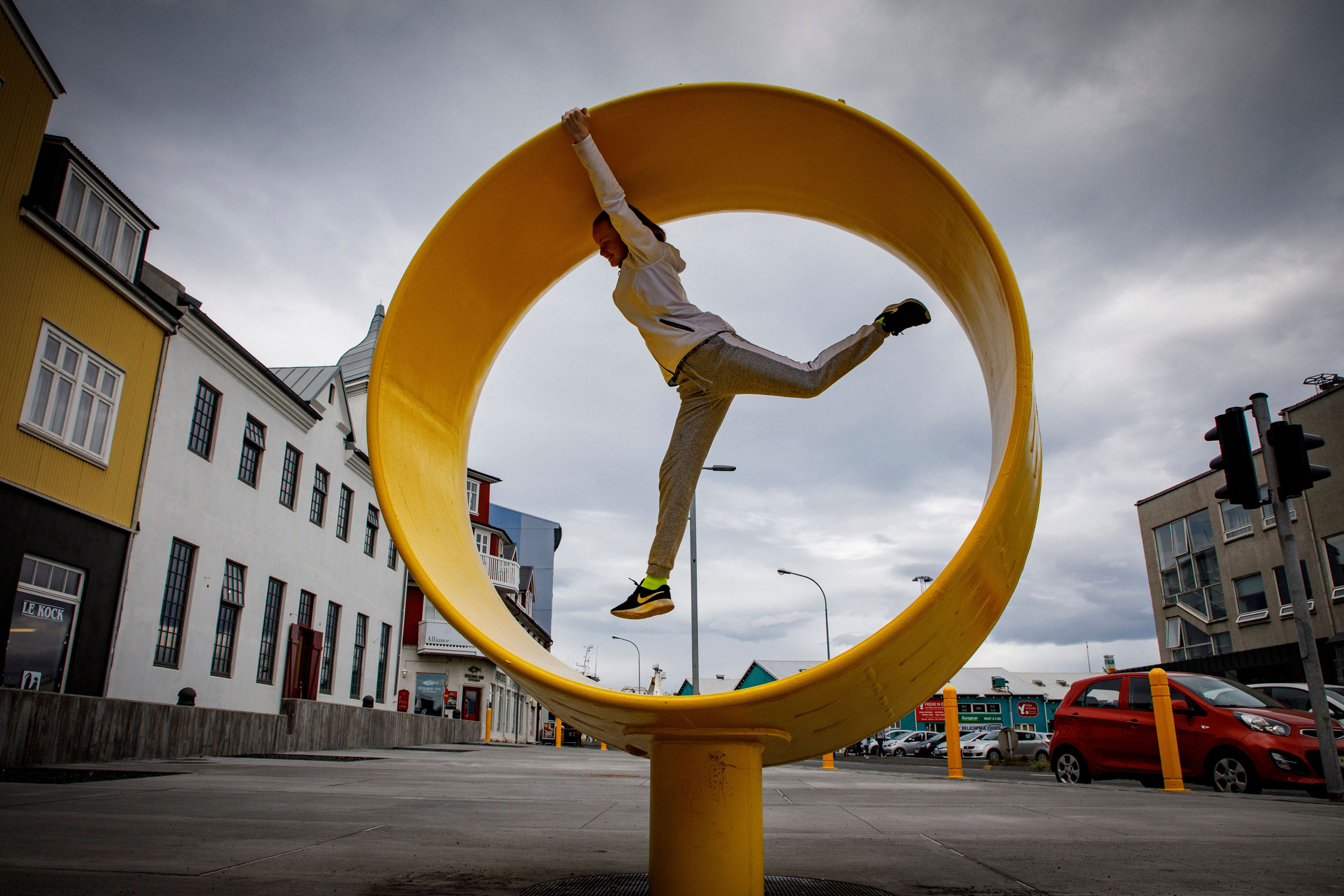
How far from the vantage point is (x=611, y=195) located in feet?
9.17

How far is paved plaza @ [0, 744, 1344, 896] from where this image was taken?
2.42 metres

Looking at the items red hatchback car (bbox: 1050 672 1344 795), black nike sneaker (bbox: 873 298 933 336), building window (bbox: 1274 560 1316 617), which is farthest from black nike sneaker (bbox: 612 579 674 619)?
building window (bbox: 1274 560 1316 617)

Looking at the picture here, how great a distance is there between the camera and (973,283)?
2.52 meters

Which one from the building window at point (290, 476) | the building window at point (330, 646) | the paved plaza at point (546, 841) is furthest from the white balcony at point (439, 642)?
the paved plaza at point (546, 841)

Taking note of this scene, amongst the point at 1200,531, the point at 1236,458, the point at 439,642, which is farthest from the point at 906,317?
the point at 439,642

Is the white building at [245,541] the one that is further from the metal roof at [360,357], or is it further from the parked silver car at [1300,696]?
the parked silver car at [1300,696]

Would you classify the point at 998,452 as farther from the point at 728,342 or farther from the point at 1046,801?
the point at 1046,801

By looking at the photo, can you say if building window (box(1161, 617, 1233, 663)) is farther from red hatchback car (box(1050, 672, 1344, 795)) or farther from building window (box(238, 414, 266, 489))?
building window (box(238, 414, 266, 489))

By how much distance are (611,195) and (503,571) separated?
35.0 meters

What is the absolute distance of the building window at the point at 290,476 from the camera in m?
18.4

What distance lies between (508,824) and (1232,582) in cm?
3172

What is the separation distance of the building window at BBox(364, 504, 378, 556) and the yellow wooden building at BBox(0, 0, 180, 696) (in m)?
10.3

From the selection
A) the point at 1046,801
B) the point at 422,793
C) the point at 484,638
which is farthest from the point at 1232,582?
the point at 484,638

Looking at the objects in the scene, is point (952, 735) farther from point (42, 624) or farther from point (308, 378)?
point (308, 378)
